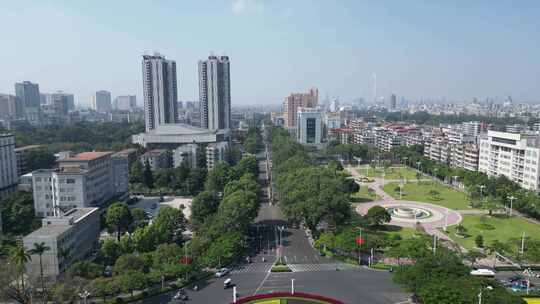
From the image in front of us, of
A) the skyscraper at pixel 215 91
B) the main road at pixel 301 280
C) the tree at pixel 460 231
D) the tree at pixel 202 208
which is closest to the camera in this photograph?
the main road at pixel 301 280

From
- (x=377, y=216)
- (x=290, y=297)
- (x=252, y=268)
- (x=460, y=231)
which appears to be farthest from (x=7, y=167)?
(x=460, y=231)

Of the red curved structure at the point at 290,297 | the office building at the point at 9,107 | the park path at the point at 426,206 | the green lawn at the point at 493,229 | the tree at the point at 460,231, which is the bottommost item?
the park path at the point at 426,206

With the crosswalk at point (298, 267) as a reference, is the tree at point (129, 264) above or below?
above

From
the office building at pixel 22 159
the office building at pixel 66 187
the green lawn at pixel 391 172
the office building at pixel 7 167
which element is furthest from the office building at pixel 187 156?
the green lawn at pixel 391 172

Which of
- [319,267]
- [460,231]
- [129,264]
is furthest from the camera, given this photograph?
[460,231]

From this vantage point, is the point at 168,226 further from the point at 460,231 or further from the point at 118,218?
the point at 460,231

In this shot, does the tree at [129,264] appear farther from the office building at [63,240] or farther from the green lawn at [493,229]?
the green lawn at [493,229]

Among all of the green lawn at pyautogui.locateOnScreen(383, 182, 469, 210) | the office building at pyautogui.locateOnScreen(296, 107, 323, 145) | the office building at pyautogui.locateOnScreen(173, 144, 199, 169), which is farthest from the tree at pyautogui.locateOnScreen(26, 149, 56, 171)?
the office building at pyautogui.locateOnScreen(296, 107, 323, 145)

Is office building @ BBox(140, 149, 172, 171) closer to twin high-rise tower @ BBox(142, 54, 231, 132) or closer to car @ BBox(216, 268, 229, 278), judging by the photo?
twin high-rise tower @ BBox(142, 54, 231, 132)
